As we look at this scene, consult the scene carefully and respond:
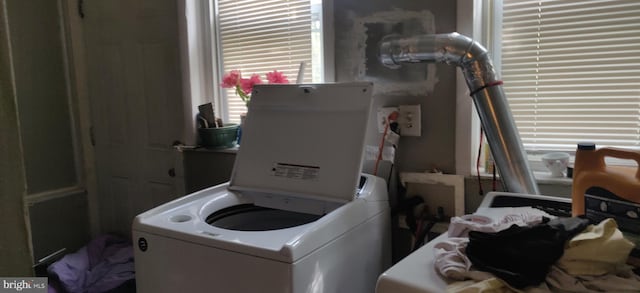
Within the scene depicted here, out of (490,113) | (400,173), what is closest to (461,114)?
(490,113)

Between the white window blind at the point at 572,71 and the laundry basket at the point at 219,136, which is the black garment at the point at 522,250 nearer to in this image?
the white window blind at the point at 572,71

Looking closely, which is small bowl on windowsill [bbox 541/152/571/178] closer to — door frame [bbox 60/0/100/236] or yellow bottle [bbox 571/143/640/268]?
yellow bottle [bbox 571/143/640/268]

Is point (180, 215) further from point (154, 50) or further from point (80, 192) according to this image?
point (80, 192)

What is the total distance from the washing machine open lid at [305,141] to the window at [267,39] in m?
0.44

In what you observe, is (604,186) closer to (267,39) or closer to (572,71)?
(572,71)

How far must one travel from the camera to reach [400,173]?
5.54ft

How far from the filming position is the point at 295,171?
1529 mm

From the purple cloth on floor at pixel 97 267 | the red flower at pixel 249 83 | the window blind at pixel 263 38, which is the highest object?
the window blind at pixel 263 38

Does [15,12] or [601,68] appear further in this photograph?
[15,12]

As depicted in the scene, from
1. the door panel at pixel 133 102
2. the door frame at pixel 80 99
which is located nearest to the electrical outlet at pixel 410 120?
the door panel at pixel 133 102

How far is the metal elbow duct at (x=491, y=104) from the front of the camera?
136 cm

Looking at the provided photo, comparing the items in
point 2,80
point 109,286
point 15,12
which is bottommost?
point 109,286

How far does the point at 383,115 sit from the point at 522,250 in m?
0.93

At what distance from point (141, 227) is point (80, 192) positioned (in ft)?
5.68
